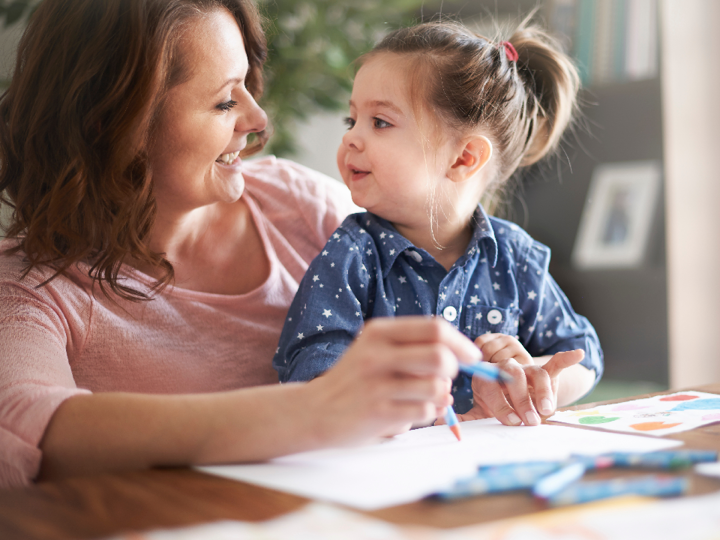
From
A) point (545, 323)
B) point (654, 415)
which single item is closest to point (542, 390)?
point (654, 415)

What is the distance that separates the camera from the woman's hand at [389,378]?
0.53m

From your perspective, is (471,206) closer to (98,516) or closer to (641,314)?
(98,516)

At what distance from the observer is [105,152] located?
0.97 m

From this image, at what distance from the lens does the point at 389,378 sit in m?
0.55

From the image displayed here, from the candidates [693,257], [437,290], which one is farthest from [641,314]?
[437,290]

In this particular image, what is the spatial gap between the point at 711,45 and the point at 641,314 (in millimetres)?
880

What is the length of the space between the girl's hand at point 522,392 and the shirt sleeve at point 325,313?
0.21m

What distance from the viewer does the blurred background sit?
2043mm

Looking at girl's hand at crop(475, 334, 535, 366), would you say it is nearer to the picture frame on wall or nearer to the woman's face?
the woman's face

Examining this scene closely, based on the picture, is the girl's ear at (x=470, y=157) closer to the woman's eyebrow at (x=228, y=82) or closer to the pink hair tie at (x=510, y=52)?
the pink hair tie at (x=510, y=52)

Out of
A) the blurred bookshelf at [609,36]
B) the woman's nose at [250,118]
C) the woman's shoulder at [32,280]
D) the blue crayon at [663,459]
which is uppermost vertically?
the blurred bookshelf at [609,36]

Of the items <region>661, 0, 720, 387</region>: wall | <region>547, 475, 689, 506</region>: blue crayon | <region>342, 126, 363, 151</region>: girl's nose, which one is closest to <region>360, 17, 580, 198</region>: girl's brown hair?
<region>342, 126, 363, 151</region>: girl's nose

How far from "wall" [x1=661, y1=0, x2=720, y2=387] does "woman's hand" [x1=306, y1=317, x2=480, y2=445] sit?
5.76 feet

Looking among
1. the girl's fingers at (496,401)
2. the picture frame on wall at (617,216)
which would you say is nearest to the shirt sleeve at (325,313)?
the girl's fingers at (496,401)
